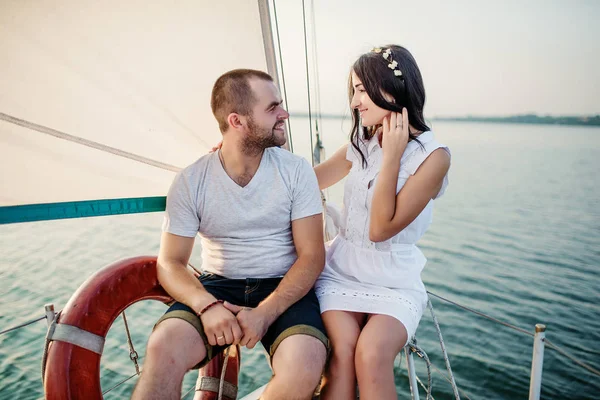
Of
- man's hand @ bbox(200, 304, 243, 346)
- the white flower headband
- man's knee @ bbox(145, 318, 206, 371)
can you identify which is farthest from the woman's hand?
man's knee @ bbox(145, 318, 206, 371)

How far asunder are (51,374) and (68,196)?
26.5 inches

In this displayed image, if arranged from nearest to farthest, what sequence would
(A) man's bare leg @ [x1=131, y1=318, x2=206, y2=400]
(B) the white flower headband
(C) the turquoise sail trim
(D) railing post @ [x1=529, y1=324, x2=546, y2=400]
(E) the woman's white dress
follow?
(A) man's bare leg @ [x1=131, y1=318, x2=206, y2=400], (D) railing post @ [x1=529, y1=324, x2=546, y2=400], (C) the turquoise sail trim, (E) the woman's white dress, (B) the white flower headband

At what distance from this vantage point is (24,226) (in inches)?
343

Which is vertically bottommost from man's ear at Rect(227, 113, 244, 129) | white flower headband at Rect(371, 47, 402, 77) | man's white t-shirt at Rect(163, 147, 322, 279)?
man's white t-shirt at Rect(163, 147, 322, 279)

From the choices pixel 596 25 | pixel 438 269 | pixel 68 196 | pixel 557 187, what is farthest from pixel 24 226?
pixel 596 25

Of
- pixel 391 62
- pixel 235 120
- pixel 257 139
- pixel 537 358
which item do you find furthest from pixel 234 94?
pixel 537 358

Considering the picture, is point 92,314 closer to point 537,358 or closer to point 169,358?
point 169,358

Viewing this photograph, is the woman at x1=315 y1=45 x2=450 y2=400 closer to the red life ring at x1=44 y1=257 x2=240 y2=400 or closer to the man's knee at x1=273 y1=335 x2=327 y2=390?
the man's knee at x1=273 y1=335 x2=327 y2=390

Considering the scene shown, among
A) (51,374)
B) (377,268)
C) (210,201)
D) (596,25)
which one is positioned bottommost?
(51,374)

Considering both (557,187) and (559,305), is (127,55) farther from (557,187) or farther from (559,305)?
(557,187)

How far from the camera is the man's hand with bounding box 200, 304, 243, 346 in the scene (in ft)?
5.53

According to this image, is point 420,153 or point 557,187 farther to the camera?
point 557,187

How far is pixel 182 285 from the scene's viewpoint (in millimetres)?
1850

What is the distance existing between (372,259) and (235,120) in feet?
2.65
